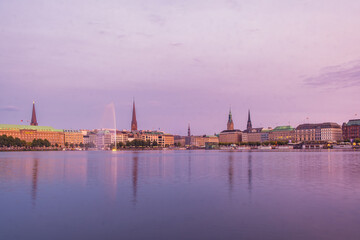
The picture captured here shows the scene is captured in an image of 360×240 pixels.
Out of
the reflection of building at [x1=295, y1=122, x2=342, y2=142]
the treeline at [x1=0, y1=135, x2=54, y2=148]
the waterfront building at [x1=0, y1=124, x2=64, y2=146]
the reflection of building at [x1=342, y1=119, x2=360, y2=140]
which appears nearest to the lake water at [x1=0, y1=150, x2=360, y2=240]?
the treeline at [x1=0, y1=135, x2=54, y2=148]

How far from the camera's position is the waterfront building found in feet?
558

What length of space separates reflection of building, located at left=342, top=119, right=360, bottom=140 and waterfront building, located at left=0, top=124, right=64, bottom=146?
504 feet

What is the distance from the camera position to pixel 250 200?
16625mm

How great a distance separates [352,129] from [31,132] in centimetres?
16247

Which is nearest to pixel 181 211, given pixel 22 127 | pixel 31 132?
pixel 31 132

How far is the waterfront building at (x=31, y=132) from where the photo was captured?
170 meters

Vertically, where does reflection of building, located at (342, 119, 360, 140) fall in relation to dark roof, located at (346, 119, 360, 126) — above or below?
below

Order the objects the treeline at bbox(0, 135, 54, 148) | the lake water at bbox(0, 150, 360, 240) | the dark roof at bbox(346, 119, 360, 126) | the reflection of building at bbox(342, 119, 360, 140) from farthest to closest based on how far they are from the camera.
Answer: the dark roof at bbox(346, 119, 360, 126)
the reflection of building at bbox(342, 119, 360, 140)
the treeline at bbox(0, 135, 54, 148)
the lake water at bbox(0, 150, 360, 240)

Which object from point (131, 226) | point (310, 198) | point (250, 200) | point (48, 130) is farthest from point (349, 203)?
point (48, 130)

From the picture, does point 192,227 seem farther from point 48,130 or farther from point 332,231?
point 48,130

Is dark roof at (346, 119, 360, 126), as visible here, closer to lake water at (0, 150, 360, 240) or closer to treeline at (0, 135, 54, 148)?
treeline at (0, 135, 54, 148)

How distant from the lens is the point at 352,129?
597 feet

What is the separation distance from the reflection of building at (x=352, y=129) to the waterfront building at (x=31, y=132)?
153 metres

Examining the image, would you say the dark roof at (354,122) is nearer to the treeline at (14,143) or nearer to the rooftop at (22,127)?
the treeline at (14,143)
